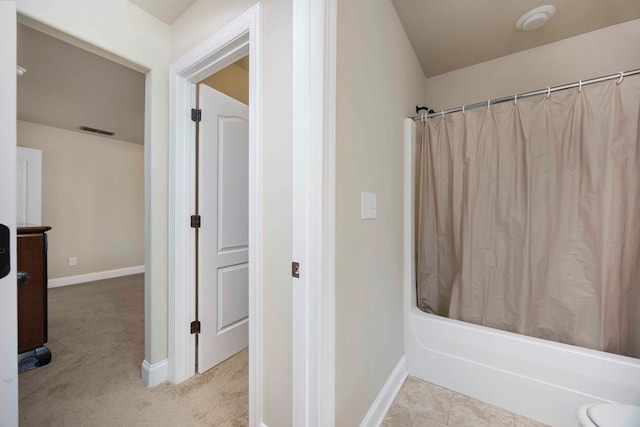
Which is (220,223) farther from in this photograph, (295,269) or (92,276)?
(92,276)

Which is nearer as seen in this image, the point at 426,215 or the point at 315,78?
the point at 315,78

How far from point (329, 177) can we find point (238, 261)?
4.45 ft

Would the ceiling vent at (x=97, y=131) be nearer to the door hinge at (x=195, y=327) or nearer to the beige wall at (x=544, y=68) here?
the door hinge at (x=195, y=327)

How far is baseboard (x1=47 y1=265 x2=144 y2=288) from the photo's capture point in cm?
367

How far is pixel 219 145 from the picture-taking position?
185 cm

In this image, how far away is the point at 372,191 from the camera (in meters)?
1.32

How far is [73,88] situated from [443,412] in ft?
13.4

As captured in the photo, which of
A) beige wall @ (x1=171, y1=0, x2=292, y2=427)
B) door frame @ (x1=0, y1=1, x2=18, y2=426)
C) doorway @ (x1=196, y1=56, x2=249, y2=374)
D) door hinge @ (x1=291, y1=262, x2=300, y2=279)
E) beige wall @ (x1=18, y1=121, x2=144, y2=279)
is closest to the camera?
door frame @ (x1=0, y1=1, x2=18, y2=426)

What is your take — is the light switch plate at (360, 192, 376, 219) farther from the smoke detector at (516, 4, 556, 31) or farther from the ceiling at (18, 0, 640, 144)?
the smoke detector at (516, 4, 556, 31)

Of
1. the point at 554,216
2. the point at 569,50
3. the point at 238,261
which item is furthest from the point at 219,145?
the point at 569,50

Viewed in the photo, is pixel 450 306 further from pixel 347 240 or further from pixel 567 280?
pixel 347 240

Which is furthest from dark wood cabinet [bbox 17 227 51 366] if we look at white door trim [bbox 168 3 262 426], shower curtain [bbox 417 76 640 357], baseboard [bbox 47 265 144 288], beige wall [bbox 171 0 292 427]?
shower curtain [bbox 417 76 640 357]

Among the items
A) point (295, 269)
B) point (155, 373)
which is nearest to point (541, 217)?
point (295, 269)

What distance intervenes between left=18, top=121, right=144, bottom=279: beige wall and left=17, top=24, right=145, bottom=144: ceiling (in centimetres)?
34
